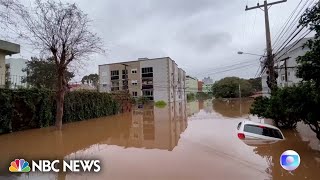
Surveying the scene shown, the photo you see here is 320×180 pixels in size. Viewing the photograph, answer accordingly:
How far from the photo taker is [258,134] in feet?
39.1

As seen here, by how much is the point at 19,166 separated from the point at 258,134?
382 inches

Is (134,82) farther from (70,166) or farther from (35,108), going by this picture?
(70,166)

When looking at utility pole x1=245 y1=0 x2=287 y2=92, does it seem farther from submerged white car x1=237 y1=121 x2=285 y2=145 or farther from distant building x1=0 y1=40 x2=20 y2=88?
distant building x1=0 y1=40 x2=20 y2=88

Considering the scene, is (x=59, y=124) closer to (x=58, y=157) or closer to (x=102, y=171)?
(x=58, y=157)

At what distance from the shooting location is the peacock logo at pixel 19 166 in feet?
26.2

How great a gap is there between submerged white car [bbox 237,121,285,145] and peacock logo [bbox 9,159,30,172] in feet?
29.4

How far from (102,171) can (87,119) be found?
18.3 metres

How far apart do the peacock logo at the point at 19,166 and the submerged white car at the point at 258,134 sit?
8970mm

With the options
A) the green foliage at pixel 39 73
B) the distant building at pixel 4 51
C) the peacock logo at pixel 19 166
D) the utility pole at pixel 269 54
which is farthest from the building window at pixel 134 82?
the peacock logo at pixel 19 166

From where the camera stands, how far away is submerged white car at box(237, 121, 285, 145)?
39.0ft

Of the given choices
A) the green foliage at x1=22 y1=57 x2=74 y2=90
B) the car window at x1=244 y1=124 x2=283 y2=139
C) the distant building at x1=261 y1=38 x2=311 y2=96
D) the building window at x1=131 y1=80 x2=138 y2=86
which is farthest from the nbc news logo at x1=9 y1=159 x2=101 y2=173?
the building window at x1=131 y1=80 x2=138 y2=86

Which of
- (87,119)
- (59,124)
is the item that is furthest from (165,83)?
(59,124)

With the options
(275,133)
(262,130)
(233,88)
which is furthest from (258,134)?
(233,88)

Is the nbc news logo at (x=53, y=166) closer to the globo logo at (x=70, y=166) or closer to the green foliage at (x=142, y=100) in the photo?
the globo logo at (x=70, y=166)
